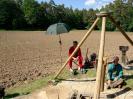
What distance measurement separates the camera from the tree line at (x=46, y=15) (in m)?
81.5

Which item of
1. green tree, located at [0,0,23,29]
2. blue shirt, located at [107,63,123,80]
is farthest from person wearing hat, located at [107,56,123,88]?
green tree, located at [0,0,23,29]

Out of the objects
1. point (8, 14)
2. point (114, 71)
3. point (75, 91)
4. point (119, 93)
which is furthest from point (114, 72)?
point (8, 14)

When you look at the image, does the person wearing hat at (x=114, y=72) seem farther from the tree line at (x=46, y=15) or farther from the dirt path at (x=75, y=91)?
the tree line at (x=46, y=15)

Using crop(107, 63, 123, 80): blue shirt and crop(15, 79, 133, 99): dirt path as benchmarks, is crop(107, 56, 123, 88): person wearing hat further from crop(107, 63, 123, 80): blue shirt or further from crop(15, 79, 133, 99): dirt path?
crop(15, 79, 133, 99): dirt path

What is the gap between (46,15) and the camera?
100938 mm

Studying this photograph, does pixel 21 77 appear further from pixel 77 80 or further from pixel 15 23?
pixel 15 23

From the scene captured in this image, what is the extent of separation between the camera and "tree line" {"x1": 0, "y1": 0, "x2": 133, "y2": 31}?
81.5 metres

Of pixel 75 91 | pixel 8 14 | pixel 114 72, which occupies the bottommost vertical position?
pixel 75 91

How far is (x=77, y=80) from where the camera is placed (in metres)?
12.8

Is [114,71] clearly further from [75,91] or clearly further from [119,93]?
[75,91]

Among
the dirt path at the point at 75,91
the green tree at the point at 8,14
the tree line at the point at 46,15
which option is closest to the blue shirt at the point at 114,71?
the dirt path at the point at 75,91

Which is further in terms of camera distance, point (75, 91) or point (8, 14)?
point (8, 14)

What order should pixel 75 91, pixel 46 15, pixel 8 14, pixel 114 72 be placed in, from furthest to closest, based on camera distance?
pixel 46 15 → pixel 8 14 → pixel 114 72 → pixel 75 91

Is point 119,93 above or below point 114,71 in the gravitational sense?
below
